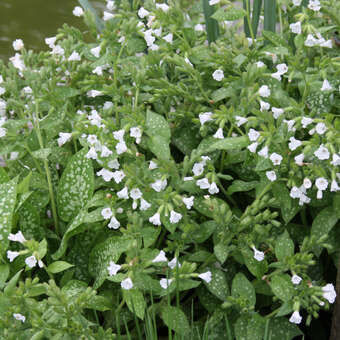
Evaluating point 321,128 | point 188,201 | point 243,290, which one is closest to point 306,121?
point 321,128

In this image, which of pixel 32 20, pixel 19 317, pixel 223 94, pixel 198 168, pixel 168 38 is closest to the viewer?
pixel 19 317

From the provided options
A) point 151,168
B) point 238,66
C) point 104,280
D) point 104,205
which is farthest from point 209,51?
point 104,280

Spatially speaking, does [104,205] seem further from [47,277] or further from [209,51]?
[209,51]

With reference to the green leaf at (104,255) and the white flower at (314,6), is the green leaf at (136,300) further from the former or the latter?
the white flower at (314,6)

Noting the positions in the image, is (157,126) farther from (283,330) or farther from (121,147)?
(283,330)

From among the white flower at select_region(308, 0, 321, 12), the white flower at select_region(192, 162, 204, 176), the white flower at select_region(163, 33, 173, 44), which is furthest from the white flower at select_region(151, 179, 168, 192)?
the white flower at select_region(308, 0, 321, 12)

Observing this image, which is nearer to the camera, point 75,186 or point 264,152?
point 264,152

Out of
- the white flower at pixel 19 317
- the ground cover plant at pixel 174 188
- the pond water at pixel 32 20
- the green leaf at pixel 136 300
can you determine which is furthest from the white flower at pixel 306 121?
the pond water at pixel 32 20
